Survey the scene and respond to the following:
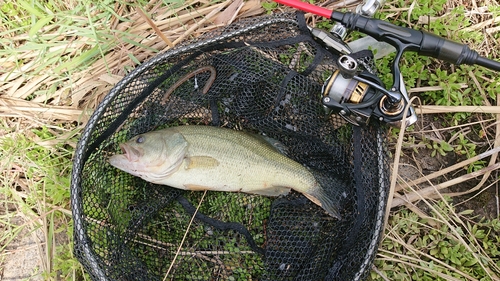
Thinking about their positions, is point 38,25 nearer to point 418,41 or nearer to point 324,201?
point 324,201

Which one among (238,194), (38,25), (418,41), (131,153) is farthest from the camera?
(38,25)

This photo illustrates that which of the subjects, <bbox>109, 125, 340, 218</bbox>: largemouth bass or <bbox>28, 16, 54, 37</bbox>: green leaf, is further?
<bbox>28, 16, 54, 37</bbox>: green leaf

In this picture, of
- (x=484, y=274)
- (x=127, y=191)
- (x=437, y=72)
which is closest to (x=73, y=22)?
(x=127, y=191)

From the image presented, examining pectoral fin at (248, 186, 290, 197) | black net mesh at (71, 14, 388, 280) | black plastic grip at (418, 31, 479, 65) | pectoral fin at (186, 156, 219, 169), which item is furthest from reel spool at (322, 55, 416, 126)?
pectoral fin at (186, 156, 219, 169)

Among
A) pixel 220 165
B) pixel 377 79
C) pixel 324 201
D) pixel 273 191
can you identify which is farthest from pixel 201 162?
pixel 377 79

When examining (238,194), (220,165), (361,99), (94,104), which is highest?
(361,99)

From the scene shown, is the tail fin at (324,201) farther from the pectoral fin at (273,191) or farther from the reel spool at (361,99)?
the reel spool at (361,99)

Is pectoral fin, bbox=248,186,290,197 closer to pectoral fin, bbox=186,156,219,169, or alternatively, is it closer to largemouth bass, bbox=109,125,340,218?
largemouth bass, bbox=109,125,340,218
